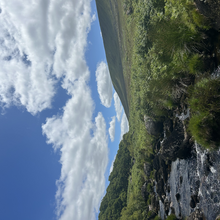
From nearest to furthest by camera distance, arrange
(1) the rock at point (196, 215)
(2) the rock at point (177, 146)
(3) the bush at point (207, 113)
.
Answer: (3) the bush at point (207, 113)
(1) the rock at point (196, 215)
(2) the rock at point (177, 146)

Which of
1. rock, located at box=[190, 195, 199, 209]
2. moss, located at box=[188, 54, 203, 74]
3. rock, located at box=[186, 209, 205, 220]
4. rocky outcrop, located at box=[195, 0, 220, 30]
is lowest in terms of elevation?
rock, located at box=[186, 209, 205, 220]

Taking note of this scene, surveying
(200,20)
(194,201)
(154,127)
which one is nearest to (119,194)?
(154,127)

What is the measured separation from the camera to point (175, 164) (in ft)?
45.6

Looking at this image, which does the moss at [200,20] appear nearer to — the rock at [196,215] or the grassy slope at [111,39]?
the rock at [196,215]

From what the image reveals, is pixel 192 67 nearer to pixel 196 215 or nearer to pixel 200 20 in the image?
pixel 200 20

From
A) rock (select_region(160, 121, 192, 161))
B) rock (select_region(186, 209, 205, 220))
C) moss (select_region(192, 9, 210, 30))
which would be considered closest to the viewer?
moss (select_region(192, 9, 210, 30))

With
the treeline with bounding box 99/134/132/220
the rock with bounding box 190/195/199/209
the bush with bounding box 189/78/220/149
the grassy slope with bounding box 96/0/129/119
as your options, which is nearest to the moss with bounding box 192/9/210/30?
the bush with bounding box 189/78/220/149

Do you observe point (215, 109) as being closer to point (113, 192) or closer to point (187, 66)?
point (187, 66)

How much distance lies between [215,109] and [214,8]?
5.37 meters

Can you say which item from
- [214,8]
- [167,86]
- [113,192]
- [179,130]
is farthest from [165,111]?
[113,192]

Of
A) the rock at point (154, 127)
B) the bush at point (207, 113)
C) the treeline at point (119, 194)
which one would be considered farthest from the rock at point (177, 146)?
the treeline at point (119, 194)

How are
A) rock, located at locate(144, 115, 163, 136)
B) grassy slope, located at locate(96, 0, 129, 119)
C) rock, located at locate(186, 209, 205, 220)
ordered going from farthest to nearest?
1. grassy slope, located at locate(96, 0, 129, 119)
2. rock, located at locate(144, 115, 163, 136)
3. rock, located at locate(186, 209, 205, 220)

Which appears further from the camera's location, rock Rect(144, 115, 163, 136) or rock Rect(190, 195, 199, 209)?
rock Rect(144, 115, 163, 136)

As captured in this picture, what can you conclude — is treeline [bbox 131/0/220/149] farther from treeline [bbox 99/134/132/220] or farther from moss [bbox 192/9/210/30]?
treeline [bbox 99/134/132/220]
